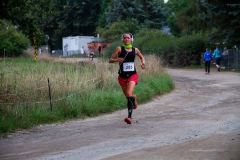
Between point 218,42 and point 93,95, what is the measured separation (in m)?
26.4

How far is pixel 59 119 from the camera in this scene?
13.6 metres

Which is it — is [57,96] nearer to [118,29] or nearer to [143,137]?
[143,137]

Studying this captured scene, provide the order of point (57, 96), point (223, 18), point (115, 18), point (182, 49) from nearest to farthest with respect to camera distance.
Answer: point (57, 96), point (223, 18), point (182, 49), point (115, 18)

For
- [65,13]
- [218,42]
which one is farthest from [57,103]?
[65,13]

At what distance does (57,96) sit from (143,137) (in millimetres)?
4706

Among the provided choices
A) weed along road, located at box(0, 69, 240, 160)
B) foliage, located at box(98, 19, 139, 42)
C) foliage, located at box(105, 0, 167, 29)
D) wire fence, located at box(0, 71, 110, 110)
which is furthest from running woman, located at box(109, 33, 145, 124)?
foliage, located at box(105, 0, 167, 29)

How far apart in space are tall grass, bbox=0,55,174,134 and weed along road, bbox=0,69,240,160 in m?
0.46

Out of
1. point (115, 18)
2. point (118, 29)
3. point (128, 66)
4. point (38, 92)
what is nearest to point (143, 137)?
point (128, 66)

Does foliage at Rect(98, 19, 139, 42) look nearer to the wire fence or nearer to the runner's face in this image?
the wire fence

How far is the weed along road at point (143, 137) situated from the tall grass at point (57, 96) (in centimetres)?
46

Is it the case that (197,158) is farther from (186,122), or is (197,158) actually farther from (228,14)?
(228,14)

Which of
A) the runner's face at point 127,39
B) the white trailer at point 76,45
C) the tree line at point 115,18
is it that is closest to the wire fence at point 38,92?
the tree line at point 115,18

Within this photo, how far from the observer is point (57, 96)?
1499cm

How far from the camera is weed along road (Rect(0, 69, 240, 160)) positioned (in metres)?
9.08
